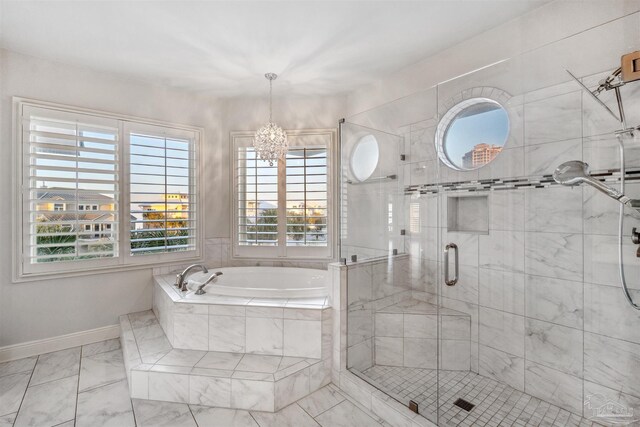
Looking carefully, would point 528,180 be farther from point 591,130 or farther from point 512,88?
point 512,88

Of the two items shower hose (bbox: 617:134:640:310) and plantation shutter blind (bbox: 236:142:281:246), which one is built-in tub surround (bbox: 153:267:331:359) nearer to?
plantation shutter blind (bbox: 236:142:281:246)

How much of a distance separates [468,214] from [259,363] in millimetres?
1716

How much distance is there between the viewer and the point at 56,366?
95.1 inches

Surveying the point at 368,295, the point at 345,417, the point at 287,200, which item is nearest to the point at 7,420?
the point at 345,417

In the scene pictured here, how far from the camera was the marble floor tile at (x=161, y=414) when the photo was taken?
1.79 meters

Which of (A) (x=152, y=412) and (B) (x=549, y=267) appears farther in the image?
(A) (x=152, y=412)

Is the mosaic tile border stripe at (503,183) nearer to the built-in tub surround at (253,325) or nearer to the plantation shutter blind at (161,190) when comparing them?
the built-in tub surround at (253,325)

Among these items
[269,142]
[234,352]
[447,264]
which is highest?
[269,142]

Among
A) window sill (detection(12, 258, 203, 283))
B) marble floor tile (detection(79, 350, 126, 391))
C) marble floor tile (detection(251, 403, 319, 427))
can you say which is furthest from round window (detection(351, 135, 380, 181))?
marble floor tile (detection(79, 350, 126, 391))

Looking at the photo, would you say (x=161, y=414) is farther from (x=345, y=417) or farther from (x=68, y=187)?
(x=68, y=187)

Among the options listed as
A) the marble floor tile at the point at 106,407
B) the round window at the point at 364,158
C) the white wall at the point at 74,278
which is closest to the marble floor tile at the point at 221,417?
the marble floor tile at the point at 106,407

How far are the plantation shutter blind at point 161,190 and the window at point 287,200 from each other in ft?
1.61

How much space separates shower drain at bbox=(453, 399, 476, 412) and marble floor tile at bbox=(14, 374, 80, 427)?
226 cm

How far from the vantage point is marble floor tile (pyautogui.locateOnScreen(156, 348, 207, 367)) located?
2.08 metres
